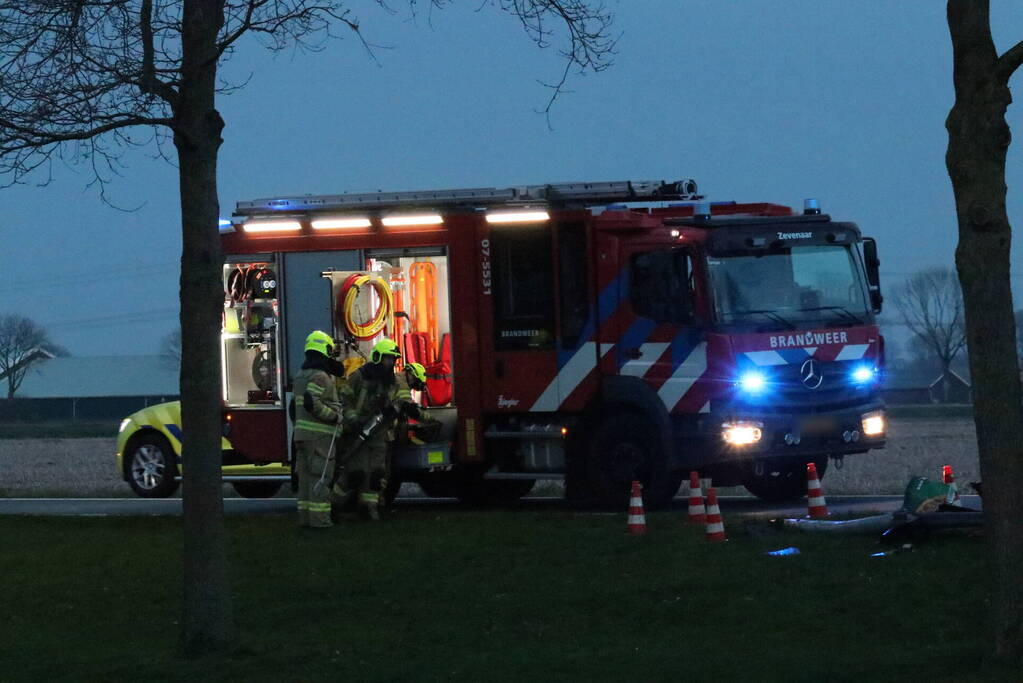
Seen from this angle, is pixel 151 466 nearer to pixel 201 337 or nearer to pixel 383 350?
pixel 383 350

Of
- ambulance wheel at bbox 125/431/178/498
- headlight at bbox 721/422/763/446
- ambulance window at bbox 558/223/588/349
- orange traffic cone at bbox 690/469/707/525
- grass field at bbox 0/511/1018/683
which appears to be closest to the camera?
grass field at bbox 0/511/1018/683

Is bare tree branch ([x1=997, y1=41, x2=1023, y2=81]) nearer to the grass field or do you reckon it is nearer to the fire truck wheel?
the grass field

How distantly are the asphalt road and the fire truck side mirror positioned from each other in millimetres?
2034

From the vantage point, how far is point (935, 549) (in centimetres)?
1178

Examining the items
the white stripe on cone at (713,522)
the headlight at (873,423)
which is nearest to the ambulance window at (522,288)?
the headlight at (873,423)

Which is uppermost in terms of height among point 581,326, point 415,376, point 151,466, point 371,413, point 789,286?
point 789,286

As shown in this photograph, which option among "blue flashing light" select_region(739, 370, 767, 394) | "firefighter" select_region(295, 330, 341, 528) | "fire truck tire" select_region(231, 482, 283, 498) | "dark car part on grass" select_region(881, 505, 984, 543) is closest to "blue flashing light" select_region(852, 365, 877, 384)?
"blue flashing light" select_region(739, 370, 767, 394)

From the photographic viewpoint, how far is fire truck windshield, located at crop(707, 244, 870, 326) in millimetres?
16109

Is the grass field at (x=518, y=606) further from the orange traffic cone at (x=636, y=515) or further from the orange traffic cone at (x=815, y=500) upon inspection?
the orange traffic cone at (x=815, y=500)

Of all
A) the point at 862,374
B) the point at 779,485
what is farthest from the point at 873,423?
the point at 779,485

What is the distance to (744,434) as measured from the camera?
15.9 metres

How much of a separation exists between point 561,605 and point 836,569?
1951 millimetres

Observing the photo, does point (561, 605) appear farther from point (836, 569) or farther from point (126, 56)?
point (126, 56)

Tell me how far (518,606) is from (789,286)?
623 centimetres
